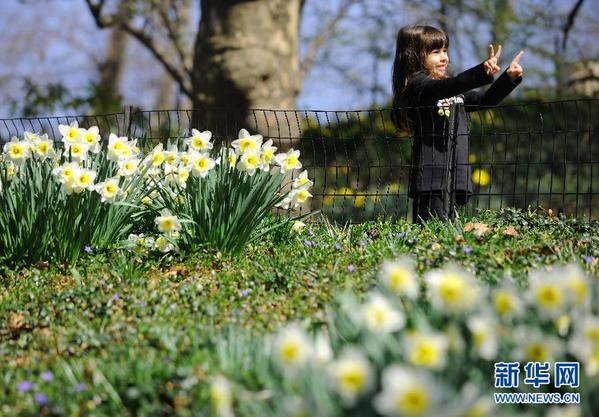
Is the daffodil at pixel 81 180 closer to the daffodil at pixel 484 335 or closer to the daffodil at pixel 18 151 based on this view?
the daffodil at pixel 18 151

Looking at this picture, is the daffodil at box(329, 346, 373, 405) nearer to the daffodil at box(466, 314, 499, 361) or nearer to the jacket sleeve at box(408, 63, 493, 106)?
the daffodil at box(466, 314, 499, 361)

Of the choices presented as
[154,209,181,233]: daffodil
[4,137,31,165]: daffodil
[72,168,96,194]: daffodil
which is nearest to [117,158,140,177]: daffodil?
[72,168,96,194]: daffodil

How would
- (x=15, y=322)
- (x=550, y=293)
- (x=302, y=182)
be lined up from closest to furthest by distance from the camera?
(x=550, y=293) → (x=15, y=322) → (x=302, y=182)

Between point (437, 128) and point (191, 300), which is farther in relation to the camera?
point (437, 128)

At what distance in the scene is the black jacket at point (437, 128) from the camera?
4.71 metres

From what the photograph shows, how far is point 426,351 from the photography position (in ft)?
6.00

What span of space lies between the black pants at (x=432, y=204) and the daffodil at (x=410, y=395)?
3141 millimetres

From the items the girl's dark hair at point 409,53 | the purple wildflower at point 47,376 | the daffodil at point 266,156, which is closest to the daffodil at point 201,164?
the daffodil at point 266,156

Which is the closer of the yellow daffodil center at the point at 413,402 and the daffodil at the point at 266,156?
the yellow daffodil center at the point at 413,402

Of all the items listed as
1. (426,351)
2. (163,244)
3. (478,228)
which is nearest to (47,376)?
(426,351)

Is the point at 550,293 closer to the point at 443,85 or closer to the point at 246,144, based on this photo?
the point at 246,144

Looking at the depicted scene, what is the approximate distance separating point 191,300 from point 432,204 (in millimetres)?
2096

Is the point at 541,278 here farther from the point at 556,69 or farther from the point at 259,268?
the point at 556,69

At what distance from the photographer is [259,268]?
367 cm
